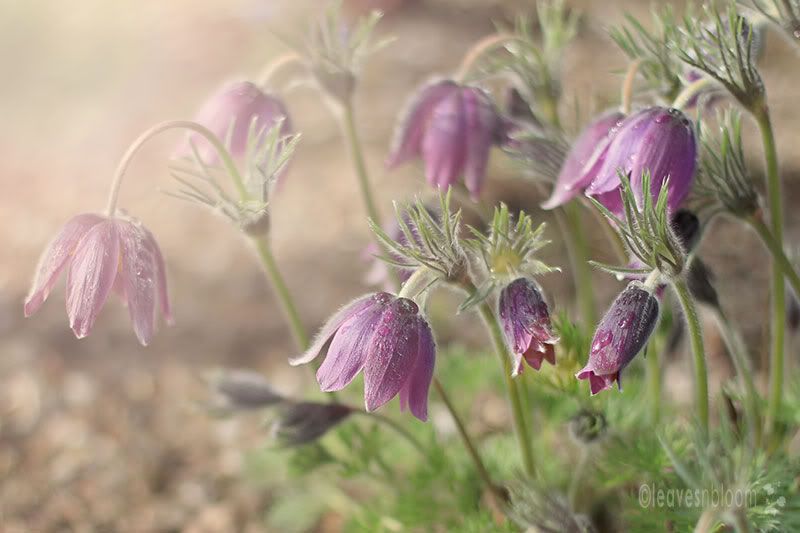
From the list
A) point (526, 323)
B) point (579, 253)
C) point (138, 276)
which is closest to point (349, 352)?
point (526, 323)

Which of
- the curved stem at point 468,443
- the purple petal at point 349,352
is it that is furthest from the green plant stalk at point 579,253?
the purple petal at point 349,352

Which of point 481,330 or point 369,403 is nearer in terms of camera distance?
point 369,403

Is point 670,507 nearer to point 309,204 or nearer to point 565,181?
point 565,181

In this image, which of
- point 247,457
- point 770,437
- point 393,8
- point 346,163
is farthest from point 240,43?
point 770,437

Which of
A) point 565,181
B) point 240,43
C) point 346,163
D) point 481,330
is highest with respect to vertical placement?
point 240,43

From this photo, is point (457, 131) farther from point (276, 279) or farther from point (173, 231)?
point (173, 231)

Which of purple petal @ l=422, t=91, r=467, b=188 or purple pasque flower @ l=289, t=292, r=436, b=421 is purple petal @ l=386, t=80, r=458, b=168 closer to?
purple petal @ l=422, t=91, r=467, b=188
